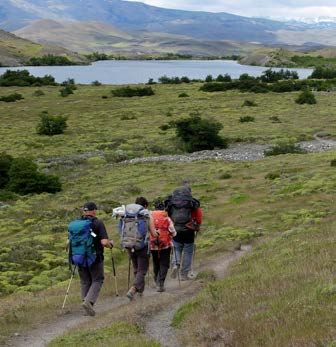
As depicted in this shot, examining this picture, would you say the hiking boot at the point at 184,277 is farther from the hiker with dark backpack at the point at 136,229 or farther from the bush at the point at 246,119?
the bush at the point at 246,119

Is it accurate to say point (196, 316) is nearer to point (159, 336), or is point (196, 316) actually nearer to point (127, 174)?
point (159, 336)

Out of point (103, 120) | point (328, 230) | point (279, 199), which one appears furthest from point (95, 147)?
point (328, 230)

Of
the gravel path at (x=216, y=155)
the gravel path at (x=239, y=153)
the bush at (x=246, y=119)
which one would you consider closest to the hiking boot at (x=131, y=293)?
the gravel path at (x=216, y=155)

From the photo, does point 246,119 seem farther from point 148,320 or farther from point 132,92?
point 148,320

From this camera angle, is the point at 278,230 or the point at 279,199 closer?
the point at 278,230

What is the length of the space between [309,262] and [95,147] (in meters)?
39.2

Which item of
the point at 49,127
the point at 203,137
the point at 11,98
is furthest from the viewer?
the point at 11,98

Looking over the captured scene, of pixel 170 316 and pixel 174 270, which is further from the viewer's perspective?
pixel 174 270

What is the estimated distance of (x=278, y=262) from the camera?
14688mm

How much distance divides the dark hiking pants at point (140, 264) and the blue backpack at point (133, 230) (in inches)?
11.2

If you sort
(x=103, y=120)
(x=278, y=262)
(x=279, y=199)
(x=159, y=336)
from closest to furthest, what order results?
1. (x=159, y=336)
2. (x=278, y=262)
3. (x=279, y=199)
4. (x=103, y=120)

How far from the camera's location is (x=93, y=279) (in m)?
13.6

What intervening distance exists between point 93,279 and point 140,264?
1423 mm

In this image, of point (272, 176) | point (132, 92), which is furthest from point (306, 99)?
point (272, 176)
